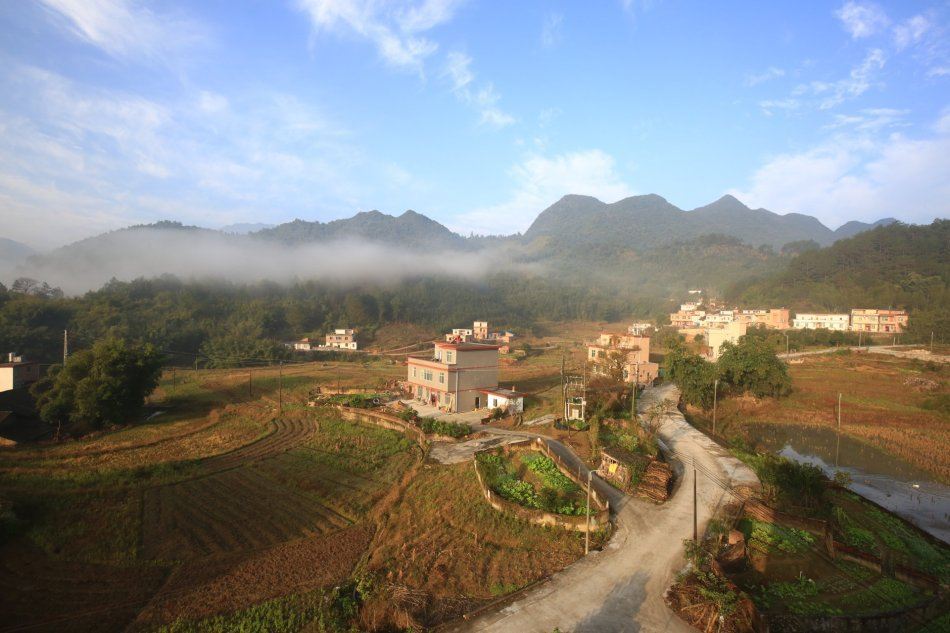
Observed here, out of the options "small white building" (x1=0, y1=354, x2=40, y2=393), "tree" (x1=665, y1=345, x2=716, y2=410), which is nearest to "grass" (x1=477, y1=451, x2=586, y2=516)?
"tree" (x1=665, y1=345, x2=716, y2=410)

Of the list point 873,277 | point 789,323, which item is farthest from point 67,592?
point 873,277

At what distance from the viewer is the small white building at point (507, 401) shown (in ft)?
77.3

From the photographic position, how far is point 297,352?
53.0m

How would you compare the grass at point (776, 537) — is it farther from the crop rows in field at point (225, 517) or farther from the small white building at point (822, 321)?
the small white building at point (822, 321)

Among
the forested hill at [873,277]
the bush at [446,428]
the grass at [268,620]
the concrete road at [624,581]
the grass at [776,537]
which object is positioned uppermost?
the forested hill at [873,277]

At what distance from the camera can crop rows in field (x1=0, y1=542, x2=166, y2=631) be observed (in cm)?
900

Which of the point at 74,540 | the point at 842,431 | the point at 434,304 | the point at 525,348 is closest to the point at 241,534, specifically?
the point at 74,540

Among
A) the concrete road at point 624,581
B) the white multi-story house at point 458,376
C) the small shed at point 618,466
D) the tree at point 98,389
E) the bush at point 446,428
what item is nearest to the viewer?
the concrete road at point 624,581

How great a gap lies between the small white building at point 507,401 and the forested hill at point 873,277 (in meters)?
52.8

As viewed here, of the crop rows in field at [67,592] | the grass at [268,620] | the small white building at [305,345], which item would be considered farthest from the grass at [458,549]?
the small white building at [305,345]

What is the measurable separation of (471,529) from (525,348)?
150 feet

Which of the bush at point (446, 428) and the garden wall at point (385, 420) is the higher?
the bush at point (446, 428)

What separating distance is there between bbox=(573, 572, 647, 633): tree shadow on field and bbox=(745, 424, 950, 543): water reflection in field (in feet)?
33.5

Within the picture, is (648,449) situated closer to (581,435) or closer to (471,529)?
(581,435)
